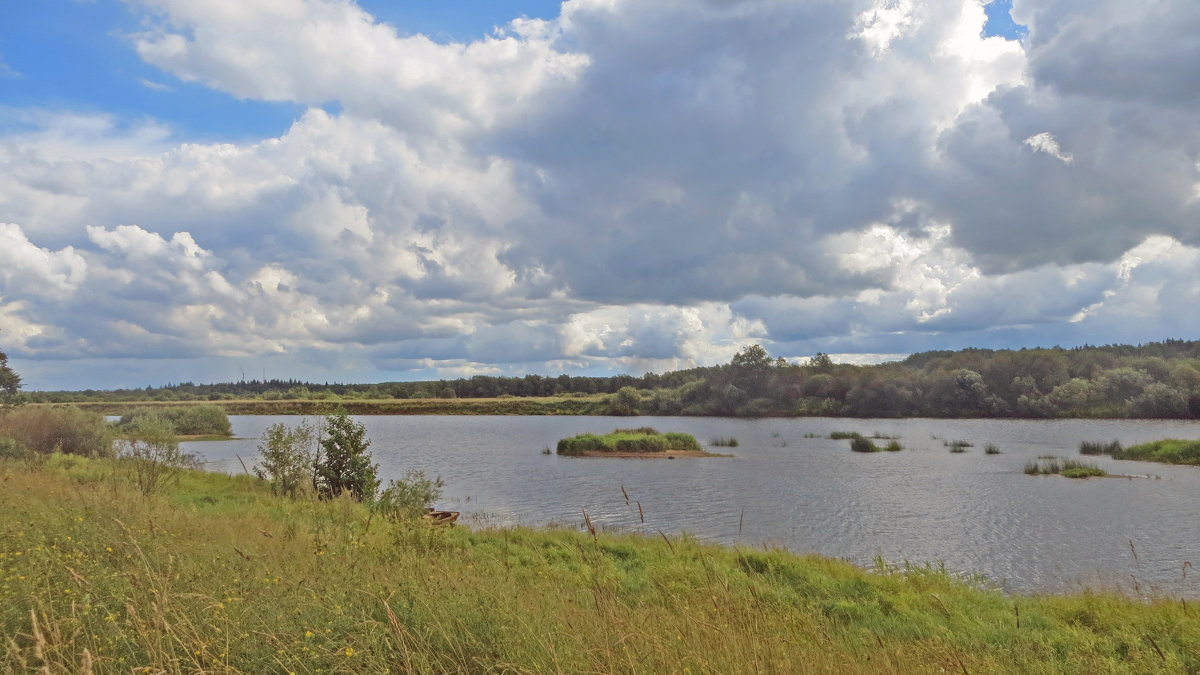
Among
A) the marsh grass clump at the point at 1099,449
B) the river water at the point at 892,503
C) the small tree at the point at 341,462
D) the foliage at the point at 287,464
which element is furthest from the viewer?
the marsh grass clump at the point at 1099,449

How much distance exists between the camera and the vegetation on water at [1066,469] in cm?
3425

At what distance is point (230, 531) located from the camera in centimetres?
934

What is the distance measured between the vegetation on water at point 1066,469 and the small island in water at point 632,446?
2072cm

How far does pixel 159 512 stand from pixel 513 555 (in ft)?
21.0

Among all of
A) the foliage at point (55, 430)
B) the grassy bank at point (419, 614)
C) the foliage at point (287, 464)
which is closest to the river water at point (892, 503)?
the grassy bank at point (419, 614)

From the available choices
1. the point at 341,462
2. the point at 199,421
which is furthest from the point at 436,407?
the point at 341,462

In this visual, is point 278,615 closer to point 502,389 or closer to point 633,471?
point 633,471

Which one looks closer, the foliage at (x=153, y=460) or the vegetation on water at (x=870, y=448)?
the foliage at (x=153, y=460)

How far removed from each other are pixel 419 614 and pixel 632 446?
46.9 metres

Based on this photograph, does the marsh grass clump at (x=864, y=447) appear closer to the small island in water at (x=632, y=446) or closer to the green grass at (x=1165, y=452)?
the small island in water at (x=632, y=446)

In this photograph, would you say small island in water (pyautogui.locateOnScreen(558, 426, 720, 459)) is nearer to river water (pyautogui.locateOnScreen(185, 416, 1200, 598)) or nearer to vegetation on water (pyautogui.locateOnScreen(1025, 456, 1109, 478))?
river water (pyautogui.locateOnScreen(185, 416, 1200, 598))

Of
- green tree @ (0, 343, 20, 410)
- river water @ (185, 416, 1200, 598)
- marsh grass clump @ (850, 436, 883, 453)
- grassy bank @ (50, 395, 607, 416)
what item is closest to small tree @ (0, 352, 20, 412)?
green tree @ (0, 343, 20, 410)

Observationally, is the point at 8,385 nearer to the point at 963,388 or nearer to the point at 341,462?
the point at 341,462

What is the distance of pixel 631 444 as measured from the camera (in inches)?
2029
